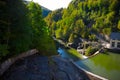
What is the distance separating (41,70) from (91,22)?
49.6 metres

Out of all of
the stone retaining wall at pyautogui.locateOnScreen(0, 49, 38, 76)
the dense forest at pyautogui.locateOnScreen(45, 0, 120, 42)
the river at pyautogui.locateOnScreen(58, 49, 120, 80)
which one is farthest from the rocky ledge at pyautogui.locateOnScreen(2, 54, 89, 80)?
the dense forest at pyautogui.locateOnScreen(45, 0, 120, 42)

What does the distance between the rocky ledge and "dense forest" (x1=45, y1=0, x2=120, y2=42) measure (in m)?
31.3

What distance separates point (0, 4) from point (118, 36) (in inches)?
1378

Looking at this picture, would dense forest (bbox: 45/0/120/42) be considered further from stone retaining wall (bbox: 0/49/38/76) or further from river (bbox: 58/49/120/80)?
stone retaining wall (bbox: 0/49/38/76)

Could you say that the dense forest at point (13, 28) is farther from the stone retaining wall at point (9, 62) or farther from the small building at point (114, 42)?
the small building at point (114, 42)

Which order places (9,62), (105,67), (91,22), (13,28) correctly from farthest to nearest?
1. (91,22)
2. (105,67)
3. (13,28)
4. (9,62)

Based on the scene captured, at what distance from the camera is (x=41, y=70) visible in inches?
848

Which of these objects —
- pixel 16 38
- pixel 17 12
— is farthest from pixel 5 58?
pixel 17 12

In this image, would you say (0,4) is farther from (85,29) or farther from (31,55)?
(85,29)

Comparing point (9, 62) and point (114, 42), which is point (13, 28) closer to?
point (9, 62)

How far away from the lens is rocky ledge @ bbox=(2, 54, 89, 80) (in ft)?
65.0

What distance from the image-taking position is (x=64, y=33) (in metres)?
63.9

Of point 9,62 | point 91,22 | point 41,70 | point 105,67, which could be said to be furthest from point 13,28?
point 91,22

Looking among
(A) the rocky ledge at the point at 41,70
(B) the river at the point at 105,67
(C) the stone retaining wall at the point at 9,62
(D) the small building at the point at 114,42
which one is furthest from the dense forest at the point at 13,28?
(D) the small building at the point at 114,42
